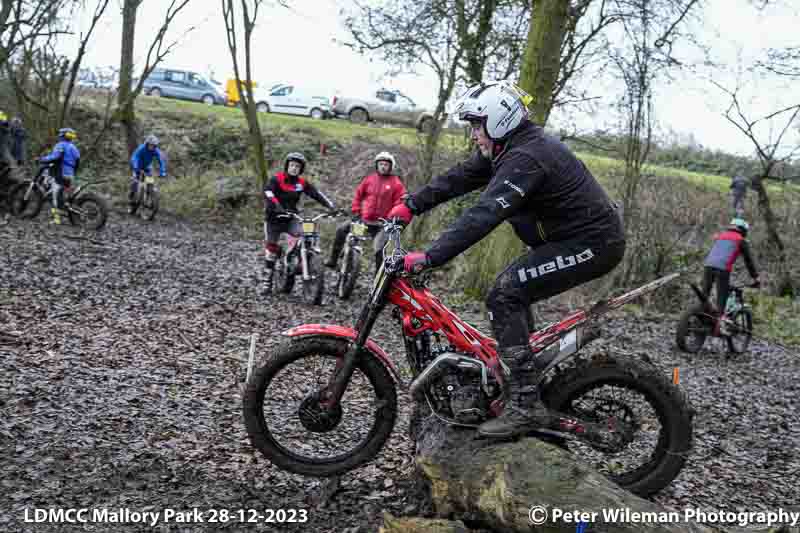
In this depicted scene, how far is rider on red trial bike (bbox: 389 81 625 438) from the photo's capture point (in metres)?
4.12

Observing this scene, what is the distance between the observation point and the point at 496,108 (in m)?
4.19

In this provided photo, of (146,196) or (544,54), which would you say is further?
(146,196)

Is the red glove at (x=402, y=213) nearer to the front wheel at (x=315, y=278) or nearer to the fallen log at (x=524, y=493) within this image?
the fallen log at (x=524, y=493)

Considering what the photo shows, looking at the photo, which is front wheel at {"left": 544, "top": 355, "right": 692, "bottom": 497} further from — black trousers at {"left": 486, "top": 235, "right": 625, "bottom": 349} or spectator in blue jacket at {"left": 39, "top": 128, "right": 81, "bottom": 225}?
spectator in blue jacket at {"left": 39, "top": 128, "right": 81, "bottom": 225}

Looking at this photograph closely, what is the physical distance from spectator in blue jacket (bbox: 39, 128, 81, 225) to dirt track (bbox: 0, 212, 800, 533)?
3.50 metres

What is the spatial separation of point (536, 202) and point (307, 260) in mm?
6558

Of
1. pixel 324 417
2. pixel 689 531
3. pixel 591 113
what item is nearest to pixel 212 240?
pixel 591 113

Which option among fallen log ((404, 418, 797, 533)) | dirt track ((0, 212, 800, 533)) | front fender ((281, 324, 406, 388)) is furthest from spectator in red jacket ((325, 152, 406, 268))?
fallen log ((404, 418, 797, 533))

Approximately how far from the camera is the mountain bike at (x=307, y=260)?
1048 cm

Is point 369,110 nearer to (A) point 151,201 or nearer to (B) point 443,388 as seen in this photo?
(A) point 151,201

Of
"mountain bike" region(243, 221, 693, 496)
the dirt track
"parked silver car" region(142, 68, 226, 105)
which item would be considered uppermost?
"parked silver car" region(142, 68, 226, 105)

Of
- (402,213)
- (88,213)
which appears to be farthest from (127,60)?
(402,213)

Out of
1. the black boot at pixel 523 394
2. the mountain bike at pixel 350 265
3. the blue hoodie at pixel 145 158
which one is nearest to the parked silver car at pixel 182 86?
the blue hoodie at pixel 145 158

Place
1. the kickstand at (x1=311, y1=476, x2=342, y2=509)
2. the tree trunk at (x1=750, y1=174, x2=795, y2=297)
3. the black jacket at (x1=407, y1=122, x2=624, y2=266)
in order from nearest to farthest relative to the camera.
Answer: the black jacket at (x1=407, y1=122, x2=624, y2=266) → the kickstand at (x1=311, y1=476, x2=342, y2=509) → the tree trunk at (x1=750, y1=174, x2=795, y2=297)
